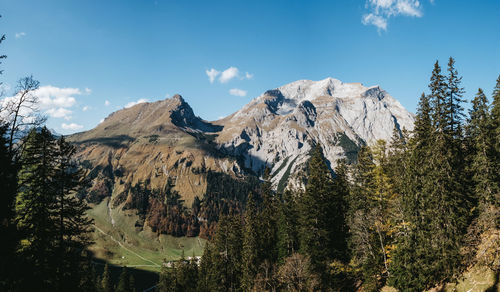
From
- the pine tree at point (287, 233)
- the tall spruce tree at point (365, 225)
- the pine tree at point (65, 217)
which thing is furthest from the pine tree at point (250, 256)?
the pine tree at point (65, 217)

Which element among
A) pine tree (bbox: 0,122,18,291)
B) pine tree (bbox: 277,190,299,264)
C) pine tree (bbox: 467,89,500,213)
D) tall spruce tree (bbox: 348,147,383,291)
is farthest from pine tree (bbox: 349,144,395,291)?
pine tree (bbox: 0,122,18,291)

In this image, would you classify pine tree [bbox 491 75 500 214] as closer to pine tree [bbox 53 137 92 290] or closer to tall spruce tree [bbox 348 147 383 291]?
tall spruce tree [bbox 348 147 383 291]

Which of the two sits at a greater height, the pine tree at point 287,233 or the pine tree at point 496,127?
the pine tree at point 496,127

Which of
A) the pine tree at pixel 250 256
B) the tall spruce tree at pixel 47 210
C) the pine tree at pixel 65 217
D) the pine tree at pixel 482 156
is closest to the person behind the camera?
the tall spruce tree at pixel 47 210

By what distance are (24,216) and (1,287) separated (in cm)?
834

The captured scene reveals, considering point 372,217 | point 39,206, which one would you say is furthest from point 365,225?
point 39,206

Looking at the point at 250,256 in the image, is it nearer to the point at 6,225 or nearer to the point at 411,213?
the point at 411,213

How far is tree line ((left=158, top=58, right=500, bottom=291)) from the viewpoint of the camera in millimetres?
28672

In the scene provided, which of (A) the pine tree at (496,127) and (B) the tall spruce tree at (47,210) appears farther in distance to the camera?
(A) the pine tree at (496,127)

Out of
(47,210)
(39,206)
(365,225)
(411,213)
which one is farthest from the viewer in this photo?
(365,225)

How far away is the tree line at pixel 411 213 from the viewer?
94.1ft

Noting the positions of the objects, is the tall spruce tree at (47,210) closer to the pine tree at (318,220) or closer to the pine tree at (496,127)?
the pine tree at (318,220)

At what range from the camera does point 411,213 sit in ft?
107

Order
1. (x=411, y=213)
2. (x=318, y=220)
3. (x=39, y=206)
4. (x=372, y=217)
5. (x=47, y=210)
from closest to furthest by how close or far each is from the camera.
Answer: (x=39, y=206) → (x=47, y=210) → (x=411, y=213) → (x=372, y=217) → (x=318, y=220)
